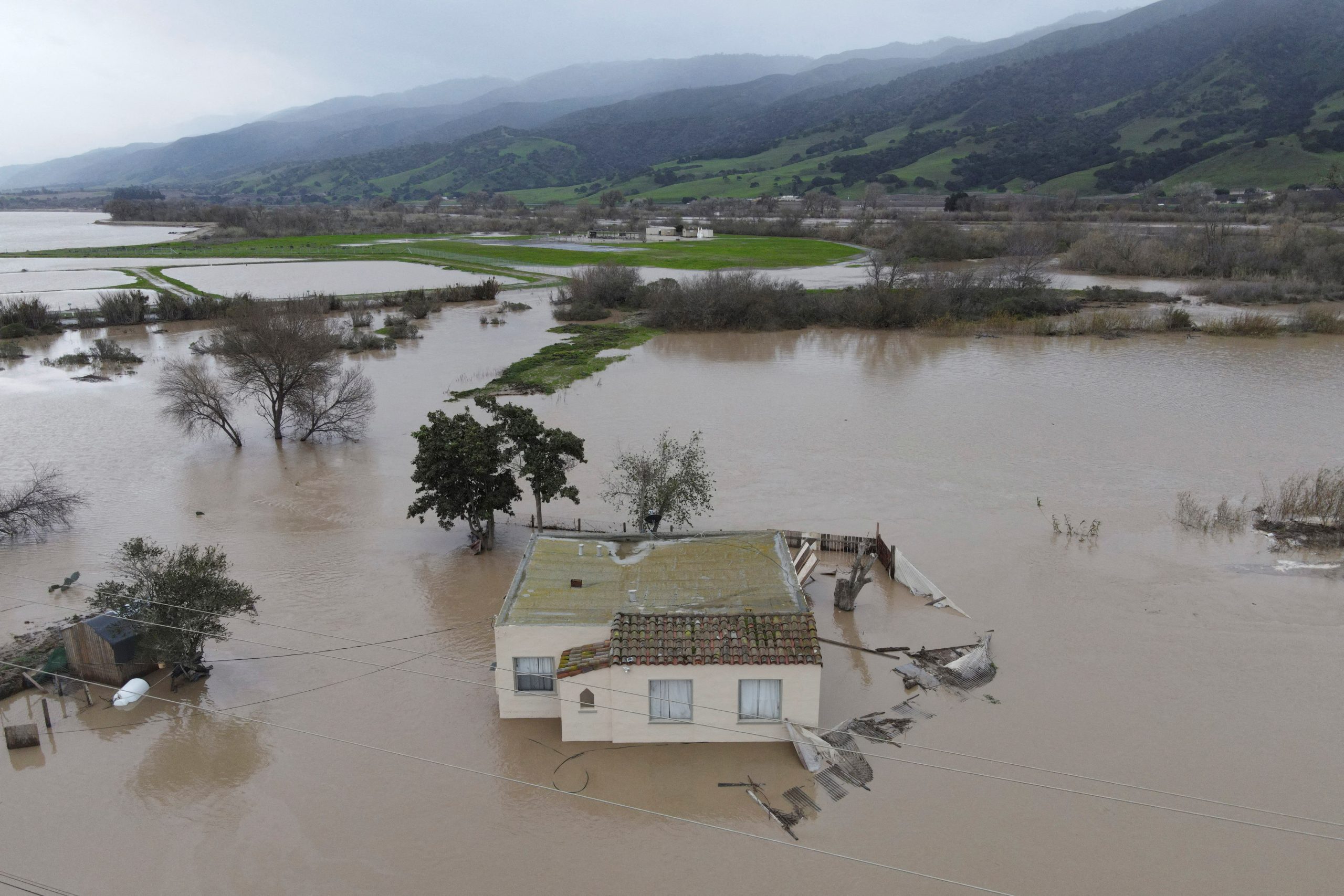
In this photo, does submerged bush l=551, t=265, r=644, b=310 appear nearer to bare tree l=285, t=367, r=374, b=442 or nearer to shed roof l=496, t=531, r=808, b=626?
bare tree l=285, t=367, r=374, b=442

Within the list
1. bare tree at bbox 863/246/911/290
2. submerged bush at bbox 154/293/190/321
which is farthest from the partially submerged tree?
submerged bush at bbox 154/293/190/321

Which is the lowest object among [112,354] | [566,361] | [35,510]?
[566,361]

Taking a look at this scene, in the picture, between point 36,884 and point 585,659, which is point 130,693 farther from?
point 585,659

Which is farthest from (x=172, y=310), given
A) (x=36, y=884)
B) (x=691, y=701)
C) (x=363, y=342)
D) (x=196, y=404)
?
(x=691, y=701)

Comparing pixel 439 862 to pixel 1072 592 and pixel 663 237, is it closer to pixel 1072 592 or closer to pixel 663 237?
pixel 1072 592

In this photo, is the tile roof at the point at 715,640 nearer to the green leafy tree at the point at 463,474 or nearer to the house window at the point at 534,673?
the house window at the point at 534,673

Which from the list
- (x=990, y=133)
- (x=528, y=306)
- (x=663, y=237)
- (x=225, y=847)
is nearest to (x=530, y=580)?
(x=225, y=847)
